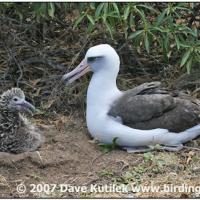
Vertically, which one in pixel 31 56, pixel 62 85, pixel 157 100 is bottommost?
pixel 157 100

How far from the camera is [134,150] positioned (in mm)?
7109

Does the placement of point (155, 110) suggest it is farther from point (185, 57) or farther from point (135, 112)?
point (185, 57)

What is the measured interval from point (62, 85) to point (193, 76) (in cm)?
143

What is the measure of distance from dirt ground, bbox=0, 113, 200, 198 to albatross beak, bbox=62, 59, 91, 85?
0.69 m

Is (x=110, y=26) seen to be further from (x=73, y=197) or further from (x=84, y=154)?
(x=73, y=197)

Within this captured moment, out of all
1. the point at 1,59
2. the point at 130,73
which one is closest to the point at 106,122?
the point at 130,73

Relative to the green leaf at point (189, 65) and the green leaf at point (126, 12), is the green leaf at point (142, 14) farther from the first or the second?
the green leaf at point (189, 65)

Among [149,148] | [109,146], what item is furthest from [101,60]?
[149,148]

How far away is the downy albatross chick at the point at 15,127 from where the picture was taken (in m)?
7.07

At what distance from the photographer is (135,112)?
710 cm

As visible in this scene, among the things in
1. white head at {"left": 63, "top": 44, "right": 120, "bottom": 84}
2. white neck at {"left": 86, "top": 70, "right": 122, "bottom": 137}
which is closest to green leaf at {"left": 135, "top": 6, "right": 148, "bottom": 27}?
white head at {"left": 63, "top": 44, "right": 120, "bottom": 84}

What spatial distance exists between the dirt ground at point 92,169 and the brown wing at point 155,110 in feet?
0.90

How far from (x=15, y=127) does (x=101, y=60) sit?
108 centimetres

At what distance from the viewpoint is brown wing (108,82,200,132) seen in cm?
710
